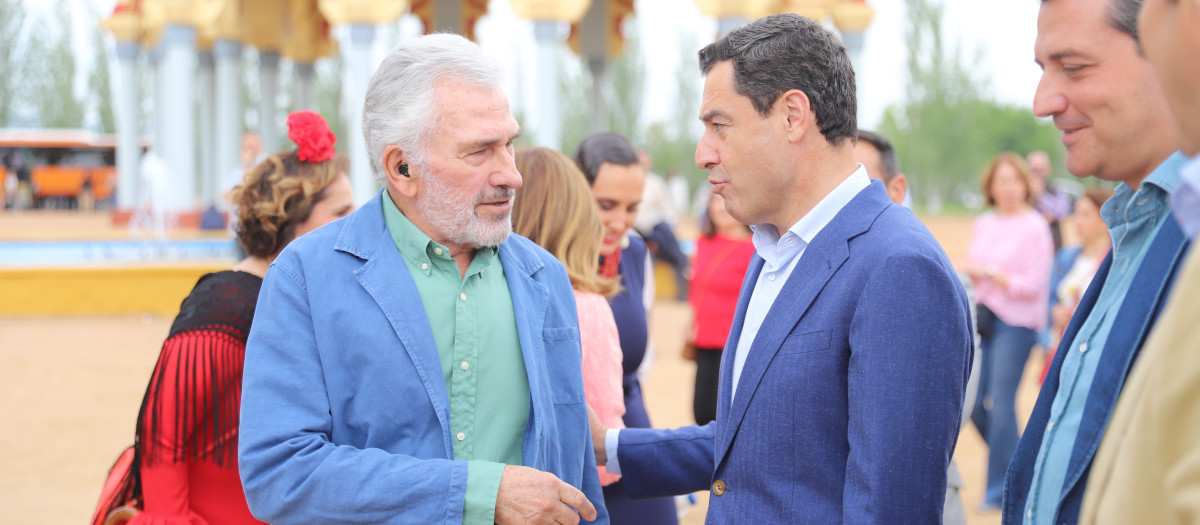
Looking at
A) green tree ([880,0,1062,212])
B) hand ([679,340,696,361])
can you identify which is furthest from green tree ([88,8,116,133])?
hand ([679,340,696,361])

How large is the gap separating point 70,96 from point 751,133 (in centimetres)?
5157

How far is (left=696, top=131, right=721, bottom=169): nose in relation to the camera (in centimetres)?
192

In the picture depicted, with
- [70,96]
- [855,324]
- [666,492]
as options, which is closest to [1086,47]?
[855,324]

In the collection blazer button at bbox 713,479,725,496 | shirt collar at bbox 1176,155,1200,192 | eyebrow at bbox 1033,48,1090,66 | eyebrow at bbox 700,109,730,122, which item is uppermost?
eyebrow at bbox 1033,48,1090,66

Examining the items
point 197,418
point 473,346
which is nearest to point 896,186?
point 473,346

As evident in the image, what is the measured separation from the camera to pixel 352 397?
71.5 inches

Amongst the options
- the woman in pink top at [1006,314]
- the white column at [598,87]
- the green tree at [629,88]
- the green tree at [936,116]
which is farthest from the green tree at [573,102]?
the woman in pink top at [1006,314]

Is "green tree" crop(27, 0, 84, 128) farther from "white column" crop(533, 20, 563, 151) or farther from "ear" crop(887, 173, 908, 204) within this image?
"ear" crop(887, 173, 908, 204)

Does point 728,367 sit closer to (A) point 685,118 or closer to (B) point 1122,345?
(B) point 1122,345

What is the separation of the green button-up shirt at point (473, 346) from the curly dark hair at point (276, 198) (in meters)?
0.79

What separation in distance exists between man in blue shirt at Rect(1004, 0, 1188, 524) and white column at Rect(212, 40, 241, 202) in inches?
687

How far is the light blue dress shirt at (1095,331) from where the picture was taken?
1437 mm

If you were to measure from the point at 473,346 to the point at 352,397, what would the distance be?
26 centimetres

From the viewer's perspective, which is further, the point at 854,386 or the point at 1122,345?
the point at 854,386
